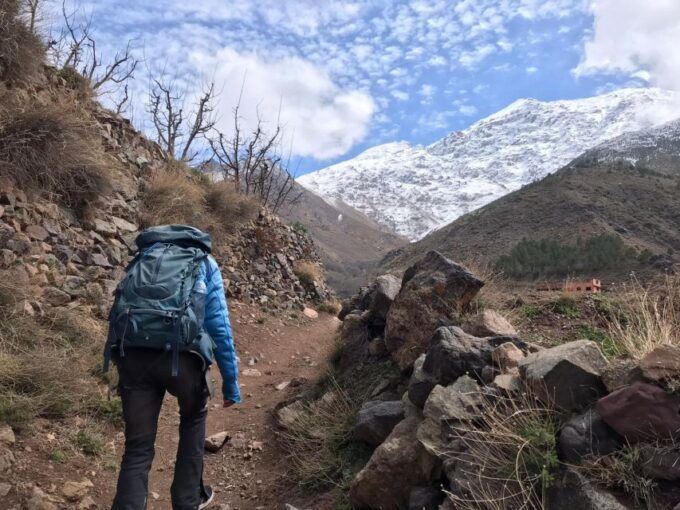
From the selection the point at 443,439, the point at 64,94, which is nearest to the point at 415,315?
the point at 443,439

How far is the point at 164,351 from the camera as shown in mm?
2559

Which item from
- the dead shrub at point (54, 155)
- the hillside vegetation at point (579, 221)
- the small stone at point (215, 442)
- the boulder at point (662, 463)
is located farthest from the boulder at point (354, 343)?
the hillside vegetation at point (579, 221)

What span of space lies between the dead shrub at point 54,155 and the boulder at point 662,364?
6.84 meters

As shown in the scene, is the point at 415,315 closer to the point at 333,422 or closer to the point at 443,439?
the point at 333,422

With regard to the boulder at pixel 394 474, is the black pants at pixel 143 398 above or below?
above

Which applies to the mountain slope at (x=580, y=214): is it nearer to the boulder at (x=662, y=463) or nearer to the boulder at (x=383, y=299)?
the boulder at (x=383, y=299)

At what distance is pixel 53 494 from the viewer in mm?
3379

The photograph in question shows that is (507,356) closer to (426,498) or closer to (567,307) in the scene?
(426,498)

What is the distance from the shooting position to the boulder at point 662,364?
7.32 ft

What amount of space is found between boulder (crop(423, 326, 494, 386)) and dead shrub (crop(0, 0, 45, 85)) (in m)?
7.05

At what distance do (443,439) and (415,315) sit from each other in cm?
188

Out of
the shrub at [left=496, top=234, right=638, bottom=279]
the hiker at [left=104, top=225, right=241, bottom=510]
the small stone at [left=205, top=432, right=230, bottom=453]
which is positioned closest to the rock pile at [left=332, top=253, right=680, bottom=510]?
the hiker at [left=104, top=225, right=241, bottom=510]

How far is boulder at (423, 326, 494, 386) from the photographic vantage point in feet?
11.1

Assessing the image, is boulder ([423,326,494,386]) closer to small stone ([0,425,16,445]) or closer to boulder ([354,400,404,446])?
boulder ([354,400,404,446])
